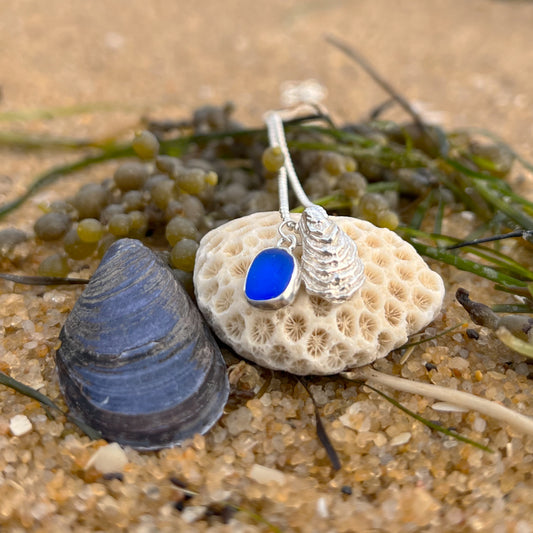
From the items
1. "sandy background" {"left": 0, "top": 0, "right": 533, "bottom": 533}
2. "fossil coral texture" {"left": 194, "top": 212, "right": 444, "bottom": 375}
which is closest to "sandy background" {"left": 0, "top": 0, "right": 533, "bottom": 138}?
"sandy background" {"left": 0, "top": 0, "right": 533, "bottom": 533}

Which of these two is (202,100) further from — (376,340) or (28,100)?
(376,340)

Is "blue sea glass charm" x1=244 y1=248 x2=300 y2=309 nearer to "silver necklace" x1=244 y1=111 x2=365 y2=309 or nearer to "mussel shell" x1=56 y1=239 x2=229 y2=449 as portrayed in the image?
"silver necklace" x1=244 y1=111 x2=365 y2=309

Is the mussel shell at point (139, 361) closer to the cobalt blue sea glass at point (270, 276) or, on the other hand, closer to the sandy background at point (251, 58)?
the cobalt blue sea glass at point (270, 276)

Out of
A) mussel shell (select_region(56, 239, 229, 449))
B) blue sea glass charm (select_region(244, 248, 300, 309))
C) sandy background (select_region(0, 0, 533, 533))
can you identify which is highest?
blue sea glass charm (select_region(244, 248, 300, 309))

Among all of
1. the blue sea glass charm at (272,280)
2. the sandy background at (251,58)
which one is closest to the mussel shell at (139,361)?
the blue sea glass charm at (272,280)

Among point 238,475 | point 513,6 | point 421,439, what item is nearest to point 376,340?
point 421,439
